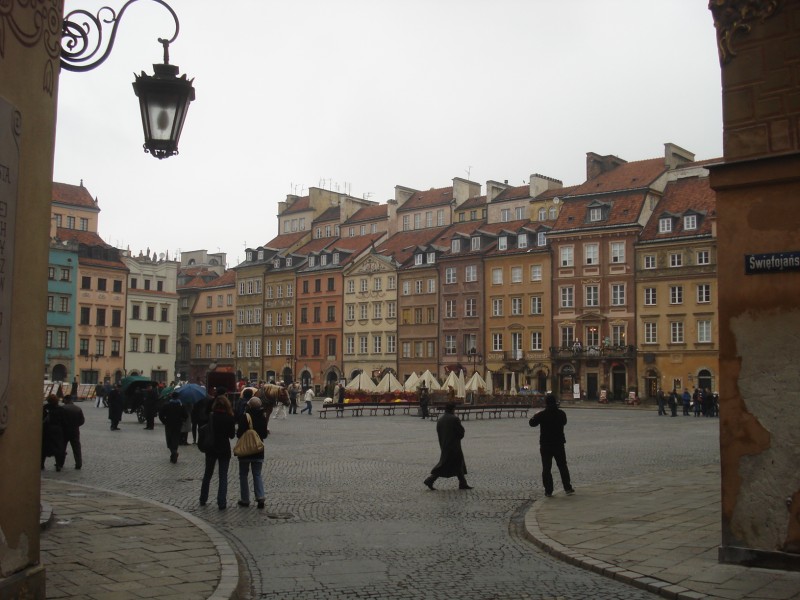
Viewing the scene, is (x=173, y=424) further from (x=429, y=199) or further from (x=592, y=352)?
(x=429, y=199)

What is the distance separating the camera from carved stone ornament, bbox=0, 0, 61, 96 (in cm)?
622

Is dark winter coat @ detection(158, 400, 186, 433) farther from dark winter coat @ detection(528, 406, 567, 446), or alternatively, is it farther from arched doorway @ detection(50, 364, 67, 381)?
arched doorway @ detection(50, 364, 67, 381)

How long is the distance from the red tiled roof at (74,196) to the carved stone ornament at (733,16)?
8328 cm

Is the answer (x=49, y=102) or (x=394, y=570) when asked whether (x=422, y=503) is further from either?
(x=49, y=102)

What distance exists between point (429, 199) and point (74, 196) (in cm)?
3371

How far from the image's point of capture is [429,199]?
86250 mm

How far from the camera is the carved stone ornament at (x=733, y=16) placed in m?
9.67

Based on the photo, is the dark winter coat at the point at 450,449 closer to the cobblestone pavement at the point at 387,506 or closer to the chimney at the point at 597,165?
the cobblestone pavement at the point at 387,506

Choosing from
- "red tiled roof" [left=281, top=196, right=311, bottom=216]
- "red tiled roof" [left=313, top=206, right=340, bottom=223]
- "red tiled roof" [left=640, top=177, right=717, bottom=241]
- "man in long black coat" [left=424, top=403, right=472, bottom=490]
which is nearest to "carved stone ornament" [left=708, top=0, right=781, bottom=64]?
"man in long black coat" [left=424, top=403, right=472, bottom=490]

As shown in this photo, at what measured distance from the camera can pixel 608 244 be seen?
6662 cm

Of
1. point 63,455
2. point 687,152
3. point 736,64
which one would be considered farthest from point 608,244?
point 736,64

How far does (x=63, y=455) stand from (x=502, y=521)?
971cm

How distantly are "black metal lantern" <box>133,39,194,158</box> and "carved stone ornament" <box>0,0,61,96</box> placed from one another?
38.4 inches

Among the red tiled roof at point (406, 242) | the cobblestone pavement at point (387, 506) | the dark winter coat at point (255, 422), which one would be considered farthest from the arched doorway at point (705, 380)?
the dark winter coat at point (255, 422)
